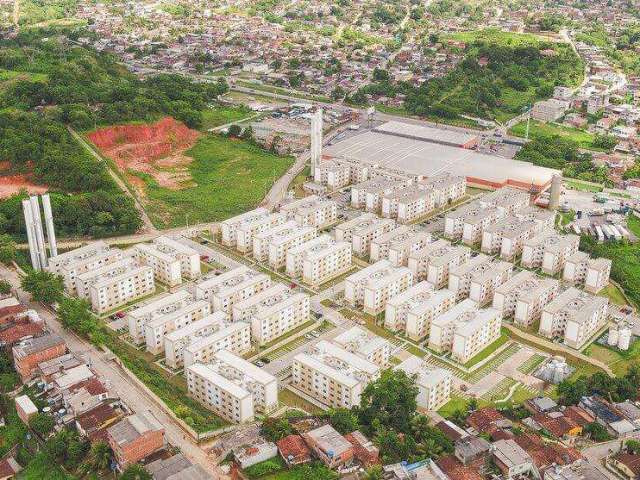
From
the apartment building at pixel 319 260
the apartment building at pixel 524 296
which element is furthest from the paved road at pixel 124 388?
the apartment building at pixel 524 296

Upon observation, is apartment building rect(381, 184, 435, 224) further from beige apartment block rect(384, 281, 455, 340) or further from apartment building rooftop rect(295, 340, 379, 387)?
apartment building rooftop rect(295, 340, 379, 387)

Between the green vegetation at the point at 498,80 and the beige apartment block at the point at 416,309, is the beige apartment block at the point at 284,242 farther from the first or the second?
the green vegetation at the point at 498,80

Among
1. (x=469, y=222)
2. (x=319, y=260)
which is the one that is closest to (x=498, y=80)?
(x=469, y=222)

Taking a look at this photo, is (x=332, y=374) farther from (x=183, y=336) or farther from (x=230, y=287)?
(x=230, y=287)

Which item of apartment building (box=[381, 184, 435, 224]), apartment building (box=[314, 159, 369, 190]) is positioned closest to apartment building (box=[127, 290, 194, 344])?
apartment building (box=[381, 184, 435, 224])

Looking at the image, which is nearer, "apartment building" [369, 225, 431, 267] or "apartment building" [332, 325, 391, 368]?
"apartment building" [332, 325, 391, 368]

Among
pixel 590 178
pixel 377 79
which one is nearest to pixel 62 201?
pixel 590 178
